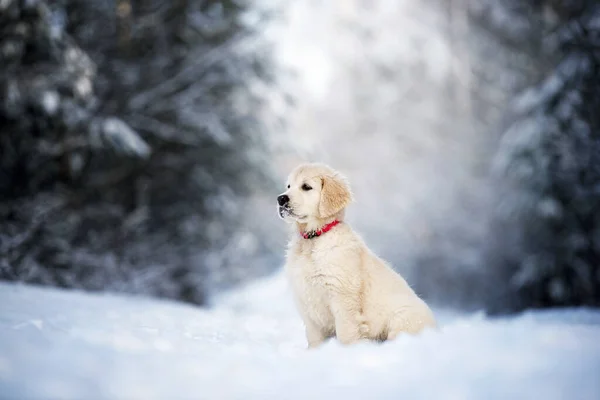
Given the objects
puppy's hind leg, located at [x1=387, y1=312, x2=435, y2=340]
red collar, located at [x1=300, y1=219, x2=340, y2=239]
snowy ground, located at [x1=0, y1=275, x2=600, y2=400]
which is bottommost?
snowy ground, located at [x1=0, y1=275, x2=600, y2=400]

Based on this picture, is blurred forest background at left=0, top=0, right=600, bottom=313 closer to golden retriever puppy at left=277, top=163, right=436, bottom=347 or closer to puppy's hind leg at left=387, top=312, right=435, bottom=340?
golden retriever puppy at left=277, top=163, right=436, bottom=347

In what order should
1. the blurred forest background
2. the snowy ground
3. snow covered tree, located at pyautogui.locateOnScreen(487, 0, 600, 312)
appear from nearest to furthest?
the snowy ground, the blurred forest background, snow covered tree, located at pyautogui.locateOnScreen(487, 0, 600, 312)

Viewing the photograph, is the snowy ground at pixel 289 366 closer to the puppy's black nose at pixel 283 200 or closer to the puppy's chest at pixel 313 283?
the puppy's chest at pixel 313 283

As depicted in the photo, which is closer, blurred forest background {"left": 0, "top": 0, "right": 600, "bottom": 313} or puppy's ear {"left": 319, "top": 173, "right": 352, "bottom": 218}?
puppy's ear {"left": 319, "top": 173, "right": 352, "bottom": 218}

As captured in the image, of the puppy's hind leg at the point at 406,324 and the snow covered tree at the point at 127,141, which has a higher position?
the snow covered tree at the point at 127,141

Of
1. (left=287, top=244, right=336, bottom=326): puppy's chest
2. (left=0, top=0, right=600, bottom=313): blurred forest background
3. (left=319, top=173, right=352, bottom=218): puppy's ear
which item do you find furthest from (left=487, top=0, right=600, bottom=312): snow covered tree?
(left=287, top=244, right=336, bottom=326): puppy's chest

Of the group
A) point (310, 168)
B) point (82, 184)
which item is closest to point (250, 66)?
point (82, 184)

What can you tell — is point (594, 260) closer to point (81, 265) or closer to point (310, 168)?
point (310, 168)

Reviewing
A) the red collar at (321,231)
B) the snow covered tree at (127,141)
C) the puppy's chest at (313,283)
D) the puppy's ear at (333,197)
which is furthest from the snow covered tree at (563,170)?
the puppy's chest at (313,283)

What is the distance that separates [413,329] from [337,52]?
20.1 metres

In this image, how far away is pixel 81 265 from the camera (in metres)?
8.91

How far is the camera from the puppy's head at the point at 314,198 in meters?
3.57

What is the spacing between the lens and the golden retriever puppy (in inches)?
124

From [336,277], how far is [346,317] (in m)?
0.24
